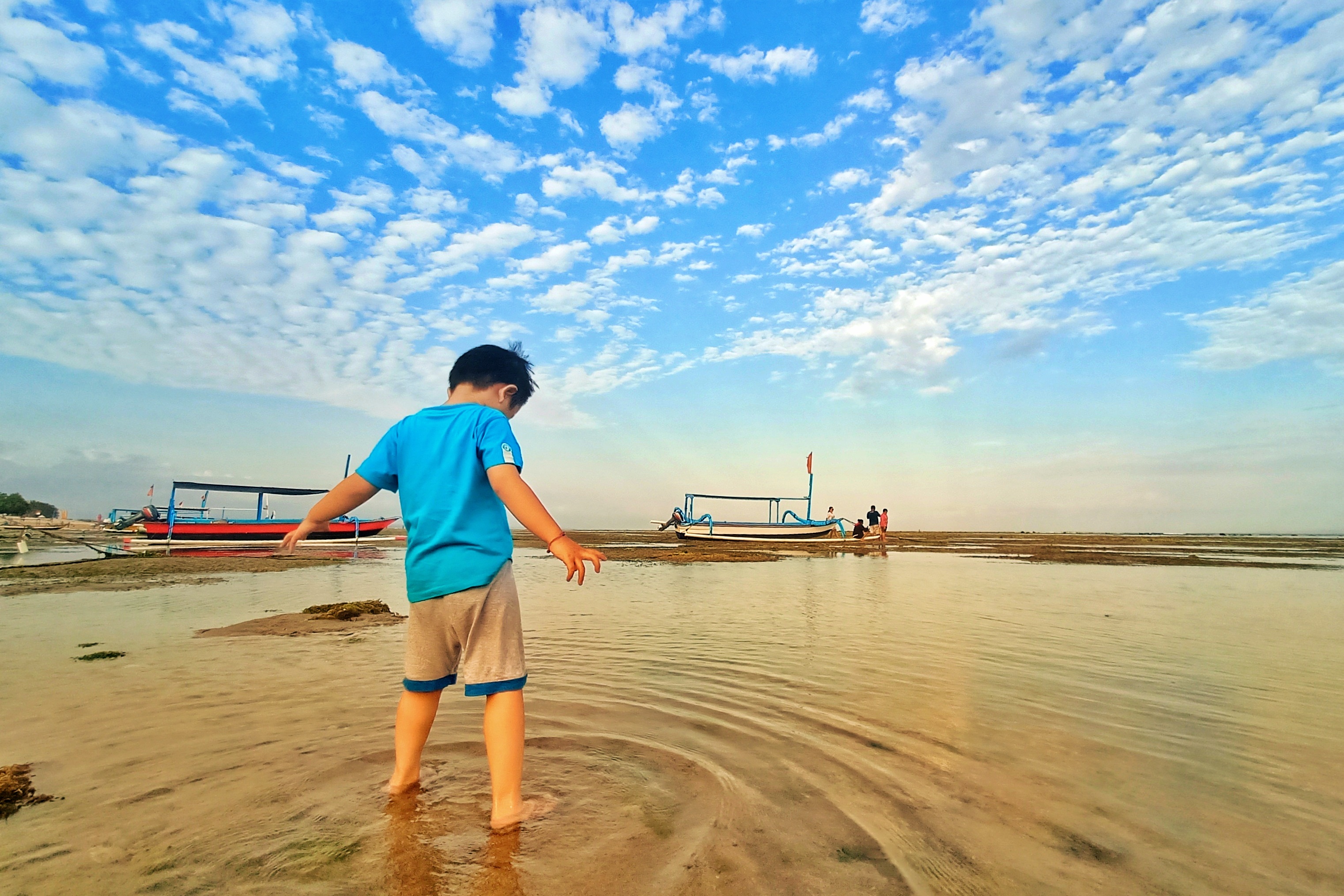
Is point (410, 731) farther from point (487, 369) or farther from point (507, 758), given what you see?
point (487, 369)

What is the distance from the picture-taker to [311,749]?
3223mm

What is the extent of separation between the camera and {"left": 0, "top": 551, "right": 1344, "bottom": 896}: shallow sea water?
2.09 metres

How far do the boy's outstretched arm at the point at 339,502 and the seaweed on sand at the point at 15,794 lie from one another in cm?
135

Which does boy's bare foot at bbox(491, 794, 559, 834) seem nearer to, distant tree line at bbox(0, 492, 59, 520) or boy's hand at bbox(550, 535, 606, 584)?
boy's hand at bbox(550, 535, 606, 584)

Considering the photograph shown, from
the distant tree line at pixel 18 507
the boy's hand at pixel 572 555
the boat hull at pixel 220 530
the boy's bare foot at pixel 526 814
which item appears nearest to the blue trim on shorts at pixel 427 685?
the boy's bare foot at pixel 526 814

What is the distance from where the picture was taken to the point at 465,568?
260 cm

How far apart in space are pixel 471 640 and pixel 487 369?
51.5 inches

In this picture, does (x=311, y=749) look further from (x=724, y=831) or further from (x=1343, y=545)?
(x=1343, y=545)

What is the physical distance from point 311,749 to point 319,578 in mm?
12330

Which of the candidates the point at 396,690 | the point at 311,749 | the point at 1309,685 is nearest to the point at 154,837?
the point at 311,749

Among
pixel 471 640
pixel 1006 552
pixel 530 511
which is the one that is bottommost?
pixel 1006 552

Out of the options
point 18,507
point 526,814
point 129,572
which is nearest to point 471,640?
point 526,814

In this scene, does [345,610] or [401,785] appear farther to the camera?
[345,610]

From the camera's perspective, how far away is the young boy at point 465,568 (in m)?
2.53
